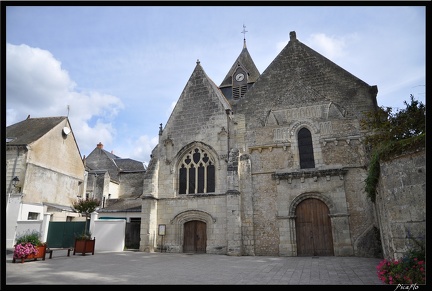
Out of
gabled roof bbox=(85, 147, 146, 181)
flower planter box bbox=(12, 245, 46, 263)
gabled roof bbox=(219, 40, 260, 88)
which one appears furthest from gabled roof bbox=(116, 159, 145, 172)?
flower planter box bbox=(12, 245, 46, 263)

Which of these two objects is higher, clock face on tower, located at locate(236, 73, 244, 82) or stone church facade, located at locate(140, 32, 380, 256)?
clock face on tower, located at locate(236, 73, 244, 82)

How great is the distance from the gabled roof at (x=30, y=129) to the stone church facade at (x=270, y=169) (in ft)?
28.1

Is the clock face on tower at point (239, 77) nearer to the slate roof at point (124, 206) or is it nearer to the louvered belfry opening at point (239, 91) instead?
the louvered belfry opening at point (239, 91)

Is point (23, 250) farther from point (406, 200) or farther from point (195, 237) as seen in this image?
point (406, 200)

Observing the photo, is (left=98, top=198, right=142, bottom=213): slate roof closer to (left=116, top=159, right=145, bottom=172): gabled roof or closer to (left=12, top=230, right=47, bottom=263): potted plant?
(left=116, top=159, right=145, bottom=172): gabled roof

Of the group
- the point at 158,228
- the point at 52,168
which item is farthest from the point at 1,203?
the point at 52,168

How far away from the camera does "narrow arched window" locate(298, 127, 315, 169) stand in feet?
47.3

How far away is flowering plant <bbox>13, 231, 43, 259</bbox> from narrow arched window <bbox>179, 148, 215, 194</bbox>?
24.3ft

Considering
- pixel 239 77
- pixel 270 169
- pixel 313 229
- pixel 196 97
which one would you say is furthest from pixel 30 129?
pixel 313 229

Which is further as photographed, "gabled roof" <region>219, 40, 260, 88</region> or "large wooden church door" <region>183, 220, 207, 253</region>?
"gabled roof" <region>219, 40, 260, 88</region>

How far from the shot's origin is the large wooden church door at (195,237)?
14852 mm

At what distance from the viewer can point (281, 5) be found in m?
5.28
